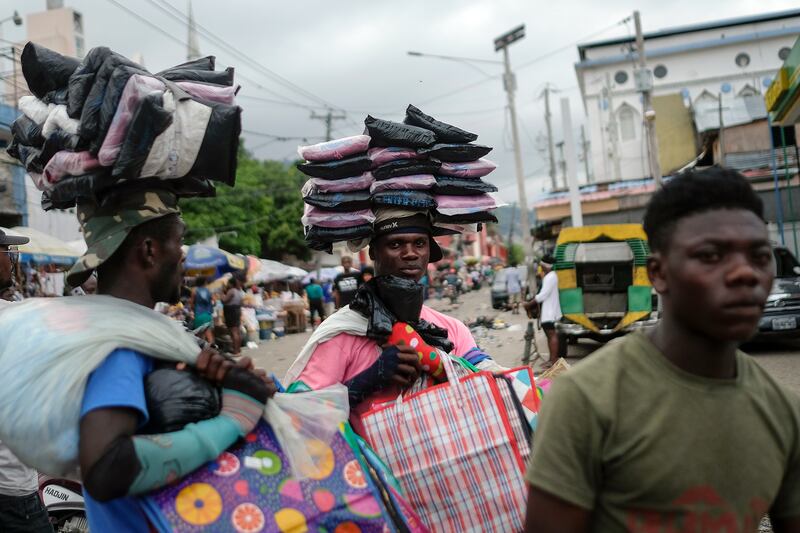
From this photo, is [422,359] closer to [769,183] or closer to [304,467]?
[304,467]

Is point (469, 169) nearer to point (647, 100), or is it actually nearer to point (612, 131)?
point (647, 100)

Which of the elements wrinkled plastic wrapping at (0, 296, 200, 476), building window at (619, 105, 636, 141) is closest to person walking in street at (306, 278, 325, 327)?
wrinkled plastic wrapping at (0, 296, 200, 476)

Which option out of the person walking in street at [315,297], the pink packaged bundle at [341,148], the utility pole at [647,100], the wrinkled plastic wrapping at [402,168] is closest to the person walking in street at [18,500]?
the pink packaged bundle at [341,148]

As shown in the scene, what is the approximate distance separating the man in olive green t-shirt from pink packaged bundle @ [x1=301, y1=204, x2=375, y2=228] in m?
1.79

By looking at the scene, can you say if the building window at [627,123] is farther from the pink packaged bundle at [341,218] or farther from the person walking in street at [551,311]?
the pink packaged bundle at [341,218]

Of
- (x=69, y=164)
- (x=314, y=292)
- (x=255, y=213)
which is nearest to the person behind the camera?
(x=69, y=164)

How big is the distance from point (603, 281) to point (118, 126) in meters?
14.0

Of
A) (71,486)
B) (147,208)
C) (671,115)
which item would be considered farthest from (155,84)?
(671,115)

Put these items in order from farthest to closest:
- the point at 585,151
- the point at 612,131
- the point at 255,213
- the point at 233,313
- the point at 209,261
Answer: the point at 585,151 → the point at 612,131 → the point at 255,213 → the point at 209,261 → the point at 233,313

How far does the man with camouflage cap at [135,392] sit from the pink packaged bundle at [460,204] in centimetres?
142

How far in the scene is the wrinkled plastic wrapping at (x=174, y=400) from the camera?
1914 mm

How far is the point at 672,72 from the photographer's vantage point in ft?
173

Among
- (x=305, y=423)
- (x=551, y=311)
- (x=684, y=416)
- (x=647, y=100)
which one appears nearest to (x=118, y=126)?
(x=305, y=423)

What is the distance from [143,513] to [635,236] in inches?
527
